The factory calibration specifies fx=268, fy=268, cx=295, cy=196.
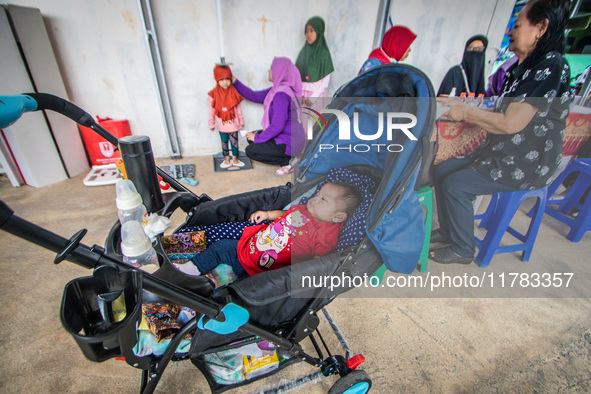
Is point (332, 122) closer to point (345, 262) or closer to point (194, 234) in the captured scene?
point (345, 262)

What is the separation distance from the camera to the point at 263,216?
146cm

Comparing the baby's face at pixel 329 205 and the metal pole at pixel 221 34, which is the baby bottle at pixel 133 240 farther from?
the metal pole at pixel 221 34

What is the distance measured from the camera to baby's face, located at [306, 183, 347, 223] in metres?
1.35

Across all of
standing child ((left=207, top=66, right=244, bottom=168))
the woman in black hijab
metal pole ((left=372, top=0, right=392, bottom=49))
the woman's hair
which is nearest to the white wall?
metal pole ((left=372, top=0, right=392, bottom=49))

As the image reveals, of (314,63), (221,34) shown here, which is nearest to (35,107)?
(221,34)

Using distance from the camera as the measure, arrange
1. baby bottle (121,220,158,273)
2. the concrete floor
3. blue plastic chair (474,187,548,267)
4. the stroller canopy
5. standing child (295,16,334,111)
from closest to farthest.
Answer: baby bottle (121,220,158,273) < the stroller canopy < the concrete floor < blue plastic chair (474,187,548,267) < standing child (295,16,334,111)

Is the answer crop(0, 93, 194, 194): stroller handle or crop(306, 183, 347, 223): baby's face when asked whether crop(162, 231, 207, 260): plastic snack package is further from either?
crop(306, 183, 347, 223): baby's face

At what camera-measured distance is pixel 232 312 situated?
76 cm

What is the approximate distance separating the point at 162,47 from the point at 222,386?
3222 millimetres

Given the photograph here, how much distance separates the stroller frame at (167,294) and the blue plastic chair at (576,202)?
7.63 feet

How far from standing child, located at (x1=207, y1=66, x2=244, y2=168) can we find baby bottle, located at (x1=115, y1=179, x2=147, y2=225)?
7.84 feet

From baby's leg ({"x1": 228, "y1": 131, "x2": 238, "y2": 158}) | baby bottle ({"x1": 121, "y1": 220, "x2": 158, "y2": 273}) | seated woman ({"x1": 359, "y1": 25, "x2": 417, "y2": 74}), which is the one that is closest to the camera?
baby bottle ({"x1": 121, "y1": 220, "x2": 158, "y2": 273})

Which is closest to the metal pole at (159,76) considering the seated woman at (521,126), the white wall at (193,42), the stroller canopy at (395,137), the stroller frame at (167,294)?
the white wall at (193,42)

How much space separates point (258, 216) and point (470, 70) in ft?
9.75
